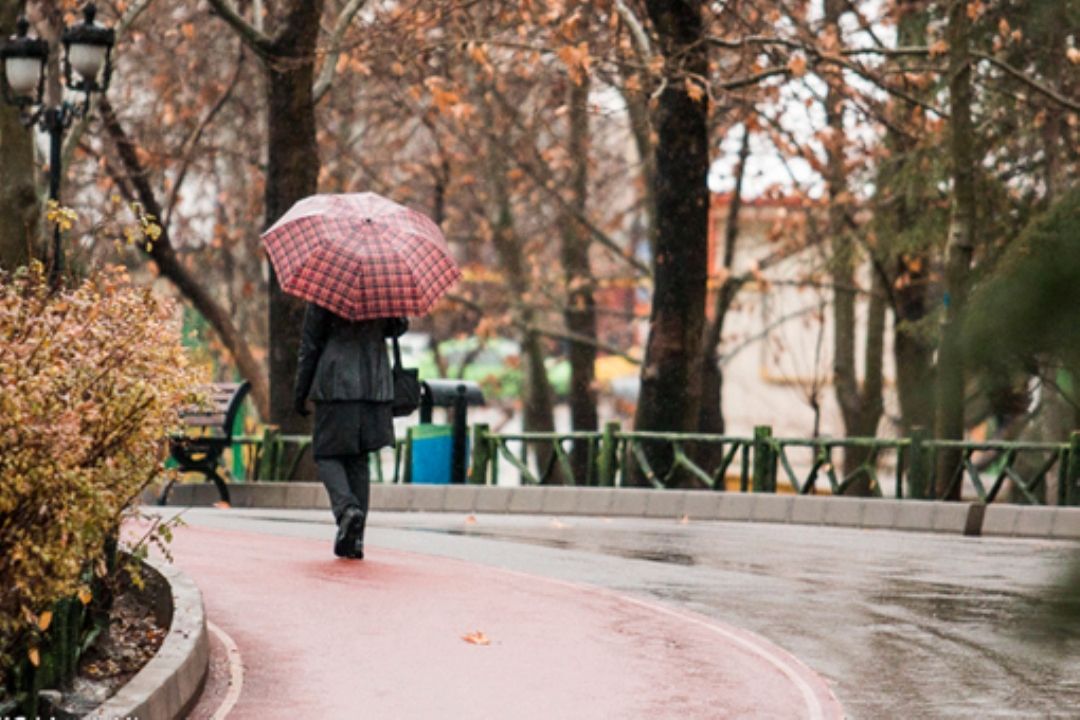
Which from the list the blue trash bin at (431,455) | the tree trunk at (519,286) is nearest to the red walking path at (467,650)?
the blue trash bin at (431,455)

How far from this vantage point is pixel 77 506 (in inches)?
278

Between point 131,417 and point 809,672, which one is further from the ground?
point 131,417

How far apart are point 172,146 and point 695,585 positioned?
23323 millimetres

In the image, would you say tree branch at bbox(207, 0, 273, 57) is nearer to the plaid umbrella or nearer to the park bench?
the park bench

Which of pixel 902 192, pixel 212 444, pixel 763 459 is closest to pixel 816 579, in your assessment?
pixel 763 459

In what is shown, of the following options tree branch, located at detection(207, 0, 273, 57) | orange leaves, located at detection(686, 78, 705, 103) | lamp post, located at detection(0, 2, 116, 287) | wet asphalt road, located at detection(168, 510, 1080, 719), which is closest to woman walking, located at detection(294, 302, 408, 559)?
wet asphalt road, located at detection(168, 510, 1080, 719)

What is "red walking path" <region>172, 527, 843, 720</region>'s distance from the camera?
863 cm

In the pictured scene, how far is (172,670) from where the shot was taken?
7.79 m

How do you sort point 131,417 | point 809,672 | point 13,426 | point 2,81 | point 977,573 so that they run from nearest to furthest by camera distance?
point 13,426, point 131,417, point 809,672, point 977,573, point 2,81

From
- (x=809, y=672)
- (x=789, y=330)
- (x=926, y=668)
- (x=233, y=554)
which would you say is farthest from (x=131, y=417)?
(x=789, y=330)

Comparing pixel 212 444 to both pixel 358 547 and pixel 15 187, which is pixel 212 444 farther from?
pixel 358 547

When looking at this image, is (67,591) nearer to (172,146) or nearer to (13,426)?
(13,426)

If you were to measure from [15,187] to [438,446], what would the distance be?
5.37m

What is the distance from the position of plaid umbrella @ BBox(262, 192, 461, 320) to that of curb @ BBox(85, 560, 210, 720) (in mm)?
3029
